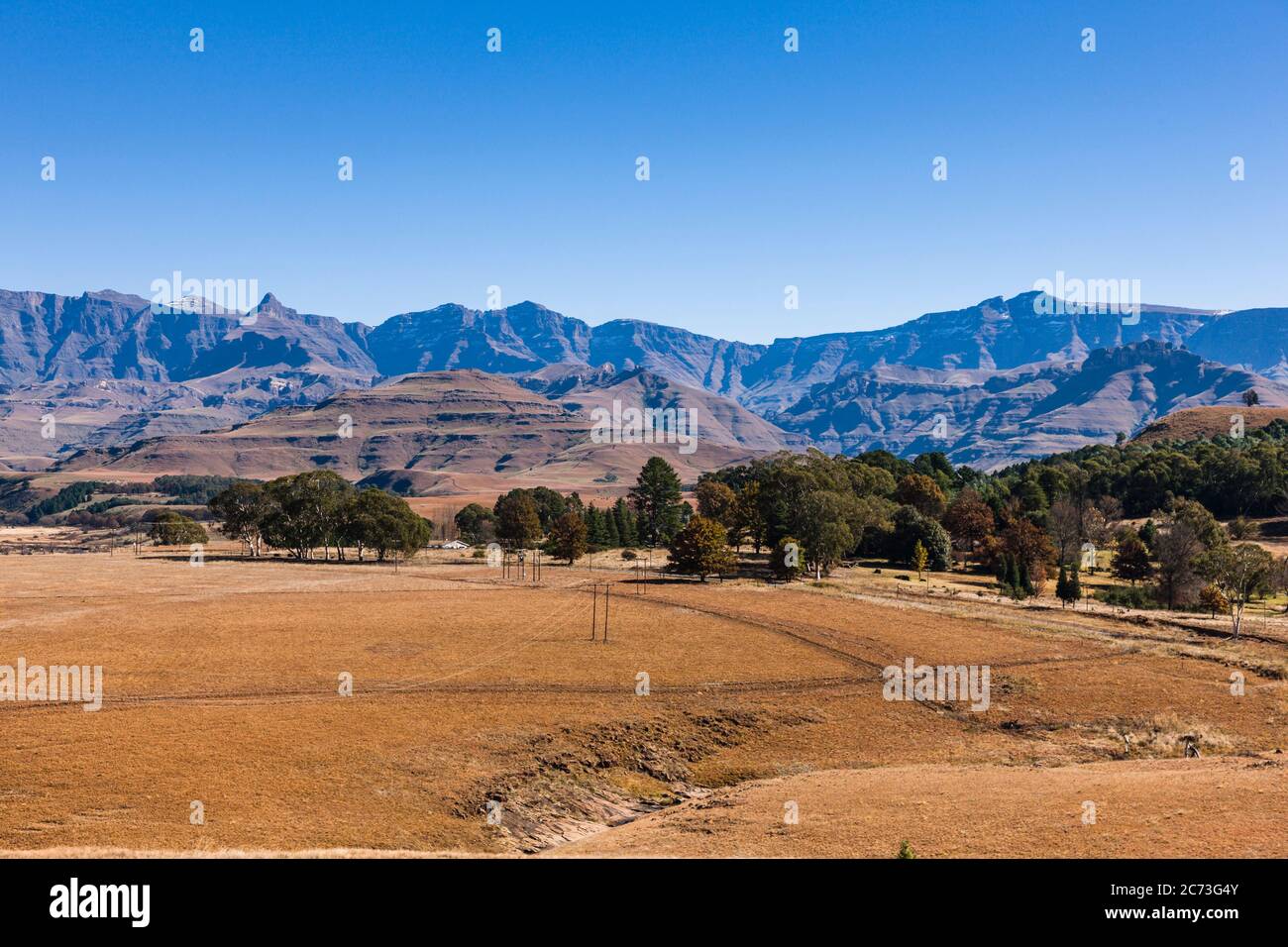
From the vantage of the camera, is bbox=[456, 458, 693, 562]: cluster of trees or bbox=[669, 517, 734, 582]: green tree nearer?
bbox=[669, 517, 734, 582]: green tree

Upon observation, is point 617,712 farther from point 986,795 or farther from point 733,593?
point 733,593

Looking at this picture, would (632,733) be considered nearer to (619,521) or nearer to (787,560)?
(787,560)

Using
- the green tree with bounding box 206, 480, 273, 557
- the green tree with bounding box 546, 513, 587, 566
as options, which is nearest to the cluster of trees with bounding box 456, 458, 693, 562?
the green tree with bounding box 546, 513, 587, 566

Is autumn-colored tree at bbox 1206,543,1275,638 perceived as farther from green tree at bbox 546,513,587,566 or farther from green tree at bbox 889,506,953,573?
green tree at bbox 546,513,587,566

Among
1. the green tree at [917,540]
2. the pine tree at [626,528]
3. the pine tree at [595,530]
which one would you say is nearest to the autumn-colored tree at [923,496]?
the green tree at [917,540]
